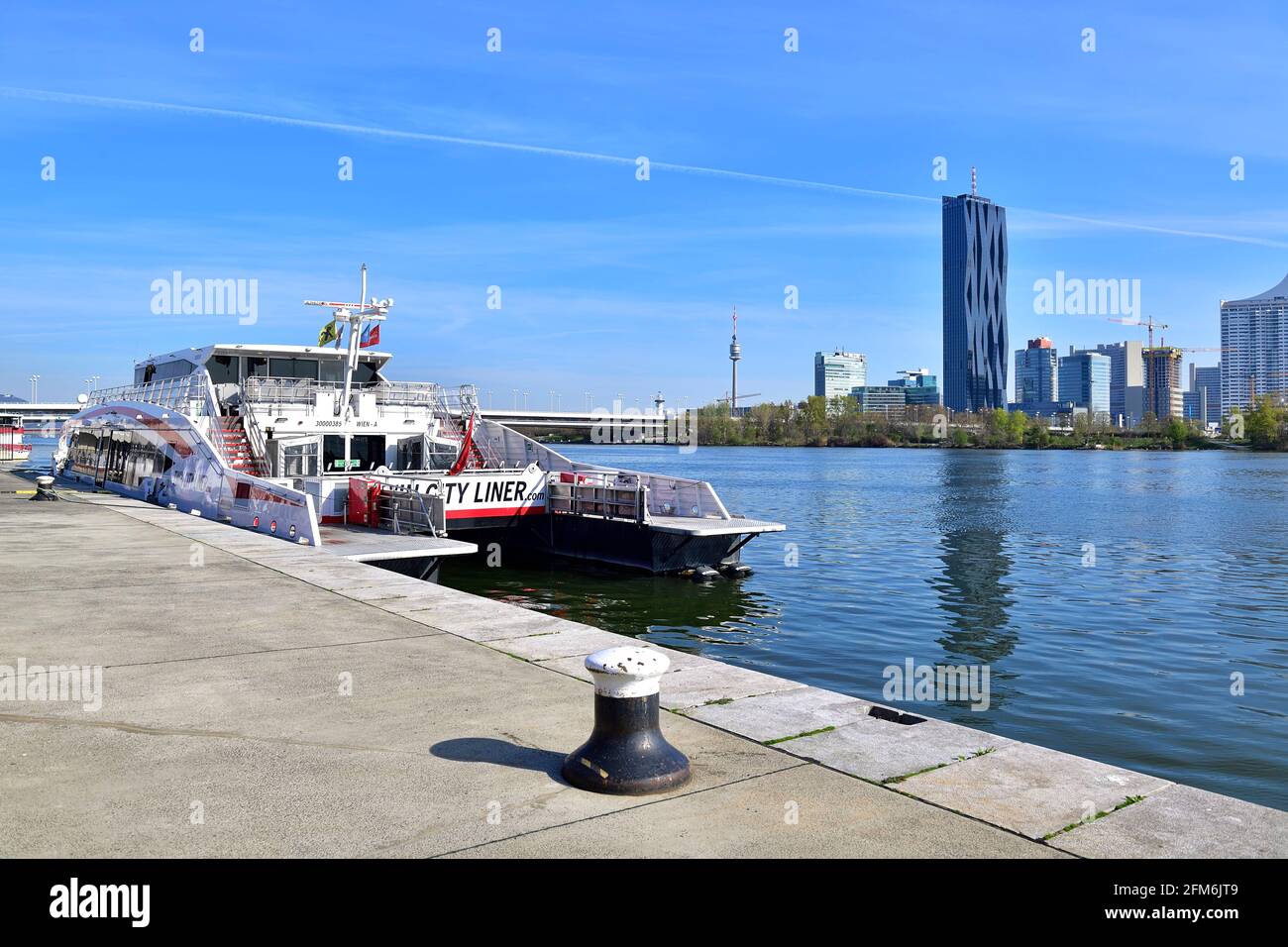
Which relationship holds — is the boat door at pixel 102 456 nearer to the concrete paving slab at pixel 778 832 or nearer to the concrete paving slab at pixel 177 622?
the concrete paving slab at pixel 177 622

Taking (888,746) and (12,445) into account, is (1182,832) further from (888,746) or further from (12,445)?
(12,445)

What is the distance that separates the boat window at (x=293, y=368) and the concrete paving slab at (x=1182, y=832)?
78.8ft

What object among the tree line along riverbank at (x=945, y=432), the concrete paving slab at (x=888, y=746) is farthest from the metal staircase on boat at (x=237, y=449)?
the tree line along riverbank at (x=945, y=432)

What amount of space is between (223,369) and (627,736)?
23.3 meters

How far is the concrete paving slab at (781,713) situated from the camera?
6547 mm

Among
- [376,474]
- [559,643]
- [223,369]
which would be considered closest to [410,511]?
[376,474]

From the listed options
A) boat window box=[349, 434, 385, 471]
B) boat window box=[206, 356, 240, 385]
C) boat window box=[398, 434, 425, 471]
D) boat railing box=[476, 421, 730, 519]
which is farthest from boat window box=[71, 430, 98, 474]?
boat railing box=[476, 421, 730, 519]

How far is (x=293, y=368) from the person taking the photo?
1029 inches

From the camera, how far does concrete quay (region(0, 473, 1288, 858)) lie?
4715 mm

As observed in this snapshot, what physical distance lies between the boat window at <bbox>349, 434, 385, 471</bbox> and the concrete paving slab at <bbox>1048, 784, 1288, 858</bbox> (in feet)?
69.5

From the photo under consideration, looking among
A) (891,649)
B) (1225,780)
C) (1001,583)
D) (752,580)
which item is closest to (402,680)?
(1225,780)

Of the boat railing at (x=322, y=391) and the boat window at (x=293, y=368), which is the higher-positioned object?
the boat window at (x=293, y=368)

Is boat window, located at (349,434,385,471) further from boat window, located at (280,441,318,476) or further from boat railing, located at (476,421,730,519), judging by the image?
boat railing, located at (476,421,730,519)
